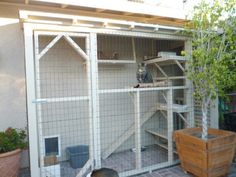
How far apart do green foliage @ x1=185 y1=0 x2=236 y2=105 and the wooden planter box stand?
606 mm

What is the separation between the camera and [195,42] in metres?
3.19

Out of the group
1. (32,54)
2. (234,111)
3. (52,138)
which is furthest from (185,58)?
(52,138)

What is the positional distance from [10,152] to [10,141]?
21 cm

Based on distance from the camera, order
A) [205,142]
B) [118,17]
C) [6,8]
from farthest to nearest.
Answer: [118,17], [6,8], [205,142]

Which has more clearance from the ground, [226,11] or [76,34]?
[226,11]

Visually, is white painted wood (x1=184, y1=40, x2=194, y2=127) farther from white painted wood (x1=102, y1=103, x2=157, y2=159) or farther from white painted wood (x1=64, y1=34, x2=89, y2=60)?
white painted wood (x1=64, y1=34, x2=89, y2=60)

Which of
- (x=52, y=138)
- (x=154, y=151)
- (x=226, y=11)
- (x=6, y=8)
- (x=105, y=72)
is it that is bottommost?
(x=154, y=151)

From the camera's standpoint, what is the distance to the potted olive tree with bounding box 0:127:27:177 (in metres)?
2.92

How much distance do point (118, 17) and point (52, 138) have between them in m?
2.62

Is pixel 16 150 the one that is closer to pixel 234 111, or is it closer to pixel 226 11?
pixel 226 11

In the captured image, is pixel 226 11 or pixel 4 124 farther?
pixel 4 124

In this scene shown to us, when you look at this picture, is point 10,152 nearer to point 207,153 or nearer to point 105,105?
point 105,105

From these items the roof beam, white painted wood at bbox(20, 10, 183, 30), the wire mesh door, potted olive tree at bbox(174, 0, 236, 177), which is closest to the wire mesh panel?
the wire mesh door

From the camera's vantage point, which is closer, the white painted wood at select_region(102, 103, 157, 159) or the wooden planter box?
the wooden planter box
